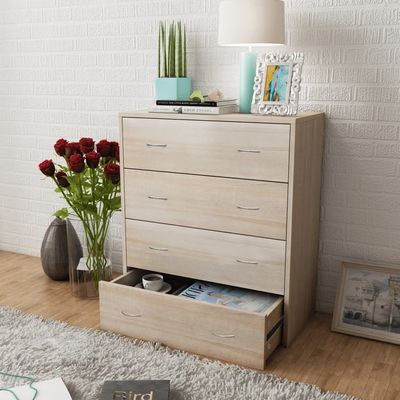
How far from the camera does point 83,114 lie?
10.4 feet

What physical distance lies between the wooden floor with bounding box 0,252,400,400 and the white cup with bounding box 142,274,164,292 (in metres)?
0.29

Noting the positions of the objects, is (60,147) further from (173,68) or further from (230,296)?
(230,296)

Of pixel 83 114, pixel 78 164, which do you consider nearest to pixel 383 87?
pixel 78 164

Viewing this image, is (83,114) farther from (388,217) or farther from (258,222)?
(388,217)

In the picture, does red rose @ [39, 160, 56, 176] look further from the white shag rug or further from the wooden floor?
the white shag rug

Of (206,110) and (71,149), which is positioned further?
(71,149)

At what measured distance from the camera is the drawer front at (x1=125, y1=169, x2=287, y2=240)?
230 centimetres

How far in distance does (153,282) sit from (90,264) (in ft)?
1.50

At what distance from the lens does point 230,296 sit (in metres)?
2.46

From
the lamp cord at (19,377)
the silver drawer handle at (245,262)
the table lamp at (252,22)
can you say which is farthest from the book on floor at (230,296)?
the table lamp at (252,22)

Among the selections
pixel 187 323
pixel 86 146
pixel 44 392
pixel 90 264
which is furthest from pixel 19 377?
pixel 86 146

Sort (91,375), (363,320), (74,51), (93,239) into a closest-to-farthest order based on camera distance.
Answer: (91,375)
(363,320)
(93,239)
(74,51)

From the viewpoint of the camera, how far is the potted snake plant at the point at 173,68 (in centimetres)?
268

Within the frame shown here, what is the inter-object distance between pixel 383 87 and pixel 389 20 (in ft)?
0.89
